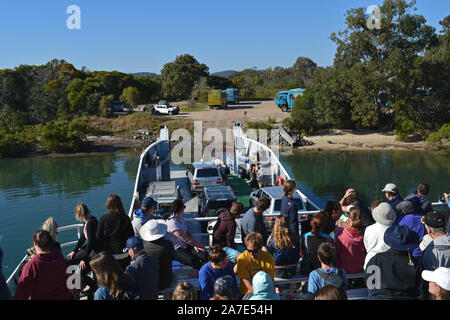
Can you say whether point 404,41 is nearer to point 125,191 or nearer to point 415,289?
point 125,191

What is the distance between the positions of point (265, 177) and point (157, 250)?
11462 millimetres

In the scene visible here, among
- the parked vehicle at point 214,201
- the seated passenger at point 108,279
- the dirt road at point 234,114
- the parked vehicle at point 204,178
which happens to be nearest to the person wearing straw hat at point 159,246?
the seated passenger at point 108,279

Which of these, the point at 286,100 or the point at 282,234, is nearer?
the point at 282,234

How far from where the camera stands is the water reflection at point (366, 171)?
2367 cm

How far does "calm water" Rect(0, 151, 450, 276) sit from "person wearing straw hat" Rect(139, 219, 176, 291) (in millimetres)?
9658

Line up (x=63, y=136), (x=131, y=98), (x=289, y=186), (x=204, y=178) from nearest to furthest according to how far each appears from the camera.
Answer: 1. (x=289, y=186)
2. (x=204, y=178)
3. (x=63, y=136)
4. (x=131, y=98)

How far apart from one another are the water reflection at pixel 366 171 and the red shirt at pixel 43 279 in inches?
673

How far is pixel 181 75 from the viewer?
6719 centimetres

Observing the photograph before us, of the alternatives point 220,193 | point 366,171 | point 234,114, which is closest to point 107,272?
point 220,193

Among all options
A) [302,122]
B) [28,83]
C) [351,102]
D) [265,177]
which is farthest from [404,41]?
[28,83]

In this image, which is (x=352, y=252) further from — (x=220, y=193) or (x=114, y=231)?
(x=220, y=193)

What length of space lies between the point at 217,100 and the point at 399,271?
5129 cm

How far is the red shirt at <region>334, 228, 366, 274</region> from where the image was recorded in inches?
203

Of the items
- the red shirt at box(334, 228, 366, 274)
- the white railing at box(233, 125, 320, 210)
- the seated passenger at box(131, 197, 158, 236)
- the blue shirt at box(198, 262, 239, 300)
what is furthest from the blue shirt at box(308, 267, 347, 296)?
the white railing at box(233, 125, 320, 210)
